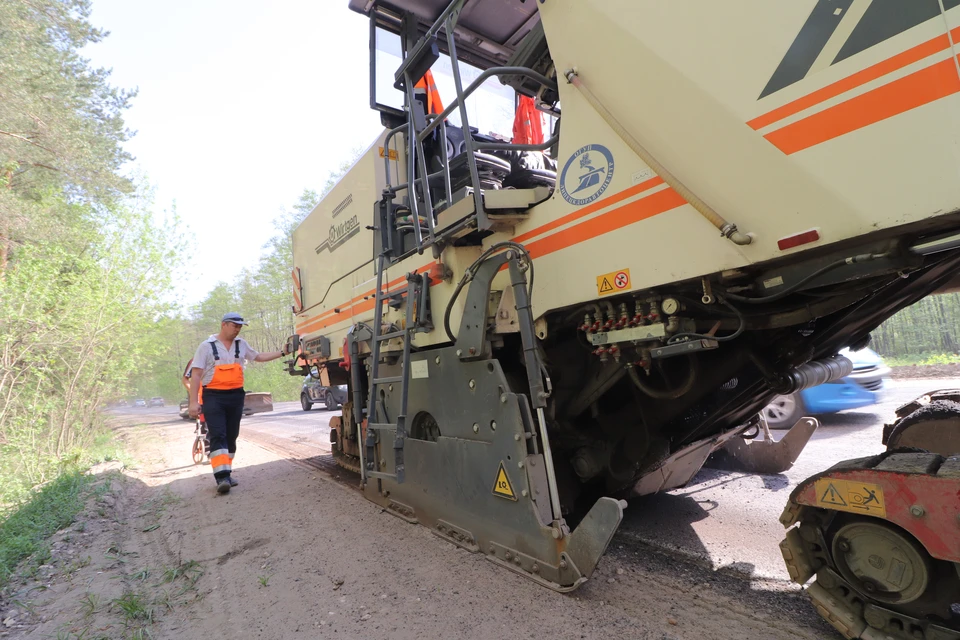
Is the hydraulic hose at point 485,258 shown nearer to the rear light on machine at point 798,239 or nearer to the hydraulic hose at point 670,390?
the hydraulic hose at point 670,390

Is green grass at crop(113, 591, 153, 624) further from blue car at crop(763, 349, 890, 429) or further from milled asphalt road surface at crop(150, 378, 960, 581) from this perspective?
blue car at crop(763, 349, 890, 429)

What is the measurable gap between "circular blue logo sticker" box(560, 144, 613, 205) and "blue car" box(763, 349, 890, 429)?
551 cm

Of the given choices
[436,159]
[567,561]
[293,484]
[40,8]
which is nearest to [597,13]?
[436,159]

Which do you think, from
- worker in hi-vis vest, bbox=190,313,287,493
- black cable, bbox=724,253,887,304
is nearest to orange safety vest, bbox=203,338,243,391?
worker in hi-vis vest, bbox=190,313,287,493

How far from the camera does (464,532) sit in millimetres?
3033

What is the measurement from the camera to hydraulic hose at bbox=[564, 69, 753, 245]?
177 centimetres

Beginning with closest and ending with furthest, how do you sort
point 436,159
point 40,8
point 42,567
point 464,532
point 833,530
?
point 833,530
point 464,532
point 42,567
point 436,159
point 40,8

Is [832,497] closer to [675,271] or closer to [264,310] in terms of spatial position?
[675,271]

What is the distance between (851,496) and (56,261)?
1191cm

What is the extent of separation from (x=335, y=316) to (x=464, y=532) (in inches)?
132

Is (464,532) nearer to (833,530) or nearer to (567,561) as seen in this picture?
(567,561)

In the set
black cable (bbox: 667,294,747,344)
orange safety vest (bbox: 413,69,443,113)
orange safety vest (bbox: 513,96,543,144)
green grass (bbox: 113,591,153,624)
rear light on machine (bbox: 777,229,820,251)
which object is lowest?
green grass (bbox: 113,591,153,624)

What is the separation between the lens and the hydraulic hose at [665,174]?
69.6 inches

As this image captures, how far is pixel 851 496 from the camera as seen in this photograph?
170cm
